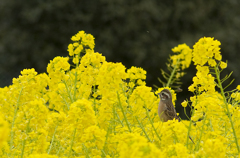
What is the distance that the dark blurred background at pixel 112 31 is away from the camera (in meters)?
7.56

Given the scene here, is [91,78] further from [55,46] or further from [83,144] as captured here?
[55,46]

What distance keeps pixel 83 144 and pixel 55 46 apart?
5925 mm

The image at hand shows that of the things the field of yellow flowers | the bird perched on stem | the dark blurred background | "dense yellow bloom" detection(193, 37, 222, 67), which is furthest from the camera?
the dark blurred background

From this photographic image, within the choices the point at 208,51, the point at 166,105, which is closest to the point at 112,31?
the point at 166,105

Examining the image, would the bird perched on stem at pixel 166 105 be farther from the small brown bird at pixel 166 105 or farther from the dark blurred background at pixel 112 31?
the dark blurred background at pixel 112 31

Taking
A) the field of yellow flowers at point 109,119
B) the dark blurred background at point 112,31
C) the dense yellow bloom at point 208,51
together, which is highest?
the dark blurred background at point 112,31

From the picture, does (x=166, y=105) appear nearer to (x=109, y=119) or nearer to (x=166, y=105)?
(x=166, y=105)

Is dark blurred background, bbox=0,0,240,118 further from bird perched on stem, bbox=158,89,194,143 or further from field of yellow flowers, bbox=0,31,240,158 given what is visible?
field of yellow flowers, bbox=0,31,240,158

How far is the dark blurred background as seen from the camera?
7559mm

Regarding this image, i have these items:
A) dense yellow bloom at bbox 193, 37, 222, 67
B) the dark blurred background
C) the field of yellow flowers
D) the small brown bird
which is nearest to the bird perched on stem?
the small brown bird

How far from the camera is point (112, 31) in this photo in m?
7.64

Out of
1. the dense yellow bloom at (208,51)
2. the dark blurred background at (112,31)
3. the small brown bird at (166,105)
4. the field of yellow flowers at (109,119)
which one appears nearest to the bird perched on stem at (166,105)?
the small brown bird at (166,105)

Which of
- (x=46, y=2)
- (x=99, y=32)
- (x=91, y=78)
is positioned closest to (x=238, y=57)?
(x=99, y=32)

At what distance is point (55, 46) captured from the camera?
772 centimetres
